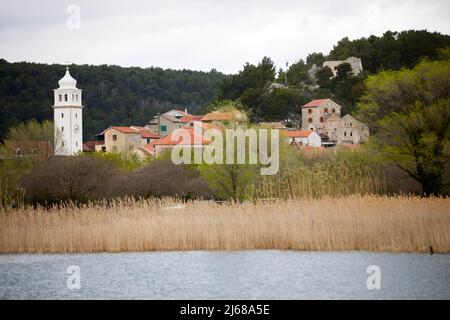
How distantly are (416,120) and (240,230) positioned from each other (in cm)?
1391

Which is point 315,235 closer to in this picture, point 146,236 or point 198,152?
point 146,236

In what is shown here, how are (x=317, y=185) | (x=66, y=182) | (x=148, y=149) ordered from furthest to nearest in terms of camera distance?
(x=148, y=149) → (x=66, y=182) → (x=317, y=185)

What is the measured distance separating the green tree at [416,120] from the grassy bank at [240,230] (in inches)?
342

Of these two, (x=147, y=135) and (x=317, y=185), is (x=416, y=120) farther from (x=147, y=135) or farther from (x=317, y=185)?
(x=147, y=135)

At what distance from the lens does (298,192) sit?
37.3 metres

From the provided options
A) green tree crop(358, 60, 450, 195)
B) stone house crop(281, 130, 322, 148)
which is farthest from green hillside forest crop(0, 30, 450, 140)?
green tree crop(358, 60, 450, 195)

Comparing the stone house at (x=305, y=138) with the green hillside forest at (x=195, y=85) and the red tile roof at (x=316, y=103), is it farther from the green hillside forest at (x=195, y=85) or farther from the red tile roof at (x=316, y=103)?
the red tile roof at (x=316, y=103)

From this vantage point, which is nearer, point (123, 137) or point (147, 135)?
point (123, 137)

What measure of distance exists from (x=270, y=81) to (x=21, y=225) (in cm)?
8358

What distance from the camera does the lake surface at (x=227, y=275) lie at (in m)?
22.2

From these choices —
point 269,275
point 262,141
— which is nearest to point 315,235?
point 269,275

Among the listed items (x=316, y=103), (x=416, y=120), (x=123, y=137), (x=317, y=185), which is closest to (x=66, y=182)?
(x=317, y=185)

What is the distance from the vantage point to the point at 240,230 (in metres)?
28.8

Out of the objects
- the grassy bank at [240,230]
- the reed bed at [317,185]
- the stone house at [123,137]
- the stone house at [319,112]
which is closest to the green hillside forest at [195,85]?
the stone house at [319,112]
